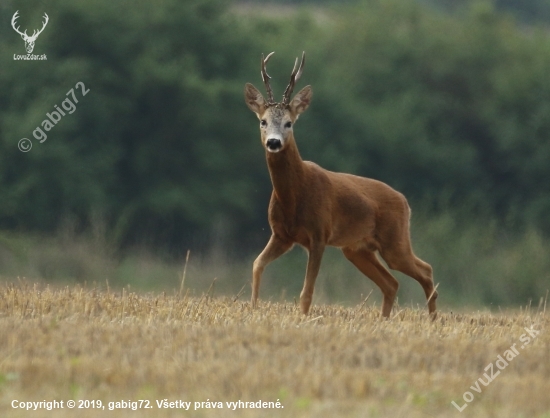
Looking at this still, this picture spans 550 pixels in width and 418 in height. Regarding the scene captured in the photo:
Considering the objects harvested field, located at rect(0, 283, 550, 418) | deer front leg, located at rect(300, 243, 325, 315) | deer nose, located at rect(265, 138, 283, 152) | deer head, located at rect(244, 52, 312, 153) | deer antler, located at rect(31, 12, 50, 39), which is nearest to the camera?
harvested field, located at rect(0, 283, 550, 418)

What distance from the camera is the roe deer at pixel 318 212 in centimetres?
1230

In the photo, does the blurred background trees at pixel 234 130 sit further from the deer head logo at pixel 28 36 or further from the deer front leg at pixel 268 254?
the deer front leg at pixel 268 254

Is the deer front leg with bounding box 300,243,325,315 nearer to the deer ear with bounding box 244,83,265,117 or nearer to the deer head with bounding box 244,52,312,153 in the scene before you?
the deer head with bounding box 244,52,312,153

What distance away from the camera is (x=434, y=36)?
41.9 metres

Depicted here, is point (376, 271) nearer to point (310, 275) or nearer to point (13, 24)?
point (310, 275)

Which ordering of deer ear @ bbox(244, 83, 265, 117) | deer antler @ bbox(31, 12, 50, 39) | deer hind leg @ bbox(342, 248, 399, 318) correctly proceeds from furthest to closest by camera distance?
deer antler @ bbox(31, 12, 50, 39) < deer hind leg @ bbox(342, 248, 399, 318) < deer ear @ bbox(244, 83, 265, 117)

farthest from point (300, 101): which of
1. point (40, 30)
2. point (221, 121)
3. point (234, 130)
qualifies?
point (234, 130)

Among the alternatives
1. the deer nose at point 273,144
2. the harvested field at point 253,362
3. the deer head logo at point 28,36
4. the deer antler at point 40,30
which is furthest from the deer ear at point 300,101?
the deer head logo at point 28,36

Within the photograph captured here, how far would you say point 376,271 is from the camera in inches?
547

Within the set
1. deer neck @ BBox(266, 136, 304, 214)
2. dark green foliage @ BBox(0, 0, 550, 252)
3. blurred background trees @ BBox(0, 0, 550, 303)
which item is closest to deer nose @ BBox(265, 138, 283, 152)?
deer neck @ BBox(266, 136, 304, 214)

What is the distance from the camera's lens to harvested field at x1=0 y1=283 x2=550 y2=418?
792 centimetres

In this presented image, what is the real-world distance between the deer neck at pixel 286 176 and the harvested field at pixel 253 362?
41.4 inches

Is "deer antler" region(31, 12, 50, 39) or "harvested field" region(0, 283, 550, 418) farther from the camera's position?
"deer antler" region(31, 12, 50, 39)

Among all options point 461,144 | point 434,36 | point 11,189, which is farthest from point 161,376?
point 434,36
